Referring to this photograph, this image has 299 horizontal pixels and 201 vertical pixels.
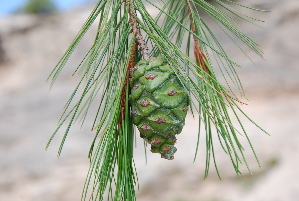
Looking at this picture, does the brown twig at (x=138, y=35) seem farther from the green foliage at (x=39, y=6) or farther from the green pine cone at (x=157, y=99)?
the green foliage at (x=39, y=6)

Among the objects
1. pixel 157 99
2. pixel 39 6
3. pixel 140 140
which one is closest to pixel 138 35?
pixel 157 99

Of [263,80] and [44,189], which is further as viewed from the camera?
[263,80]

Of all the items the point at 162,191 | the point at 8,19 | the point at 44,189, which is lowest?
the point at 162,191

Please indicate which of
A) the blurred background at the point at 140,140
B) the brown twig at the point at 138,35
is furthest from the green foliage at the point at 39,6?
the brown twig at the point at 138,35

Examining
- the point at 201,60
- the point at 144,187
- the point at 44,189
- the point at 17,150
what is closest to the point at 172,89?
the point at 201,60

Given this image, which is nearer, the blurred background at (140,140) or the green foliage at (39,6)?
the blurred background at (140,140)

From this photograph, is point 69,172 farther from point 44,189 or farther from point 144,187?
point 144,187
